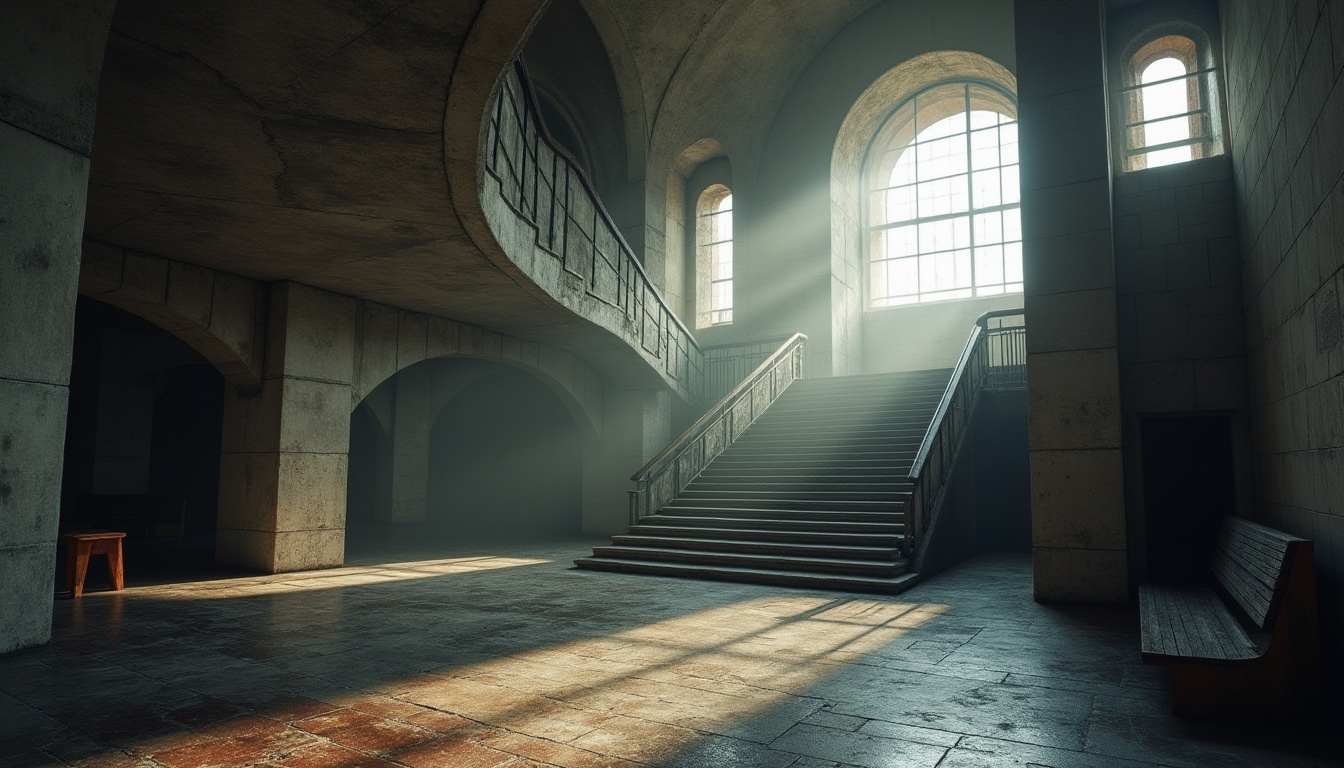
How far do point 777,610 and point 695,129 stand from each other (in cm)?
1397

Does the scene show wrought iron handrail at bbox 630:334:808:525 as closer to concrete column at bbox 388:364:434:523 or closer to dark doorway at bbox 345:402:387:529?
concrete column at bbox 388:364:434:523

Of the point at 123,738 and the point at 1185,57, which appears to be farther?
the point at 1185,57

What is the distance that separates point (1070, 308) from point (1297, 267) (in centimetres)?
255

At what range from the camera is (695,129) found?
18.5 metres

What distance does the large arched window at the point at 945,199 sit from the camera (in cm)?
1752

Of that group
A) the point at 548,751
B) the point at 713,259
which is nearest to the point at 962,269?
the point at 713,259

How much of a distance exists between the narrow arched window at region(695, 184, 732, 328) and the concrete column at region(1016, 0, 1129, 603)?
11.9m

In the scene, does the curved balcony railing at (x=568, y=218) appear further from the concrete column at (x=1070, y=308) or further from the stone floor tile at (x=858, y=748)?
the concrete column at (x=1070, y=308)

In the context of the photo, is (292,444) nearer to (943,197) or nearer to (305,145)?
(305,145)

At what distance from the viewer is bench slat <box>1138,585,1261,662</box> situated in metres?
4.06

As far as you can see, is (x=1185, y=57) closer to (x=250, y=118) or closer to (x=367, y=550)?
(x=250, y=118)

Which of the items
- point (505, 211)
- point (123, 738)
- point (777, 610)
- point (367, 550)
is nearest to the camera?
point (123, 738)

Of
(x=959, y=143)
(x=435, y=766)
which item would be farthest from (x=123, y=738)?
(x=959, y=143)

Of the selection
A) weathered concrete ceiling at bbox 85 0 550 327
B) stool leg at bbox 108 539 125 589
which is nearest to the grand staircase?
weathered concrete ceiling at bbox 85 0 550 327
